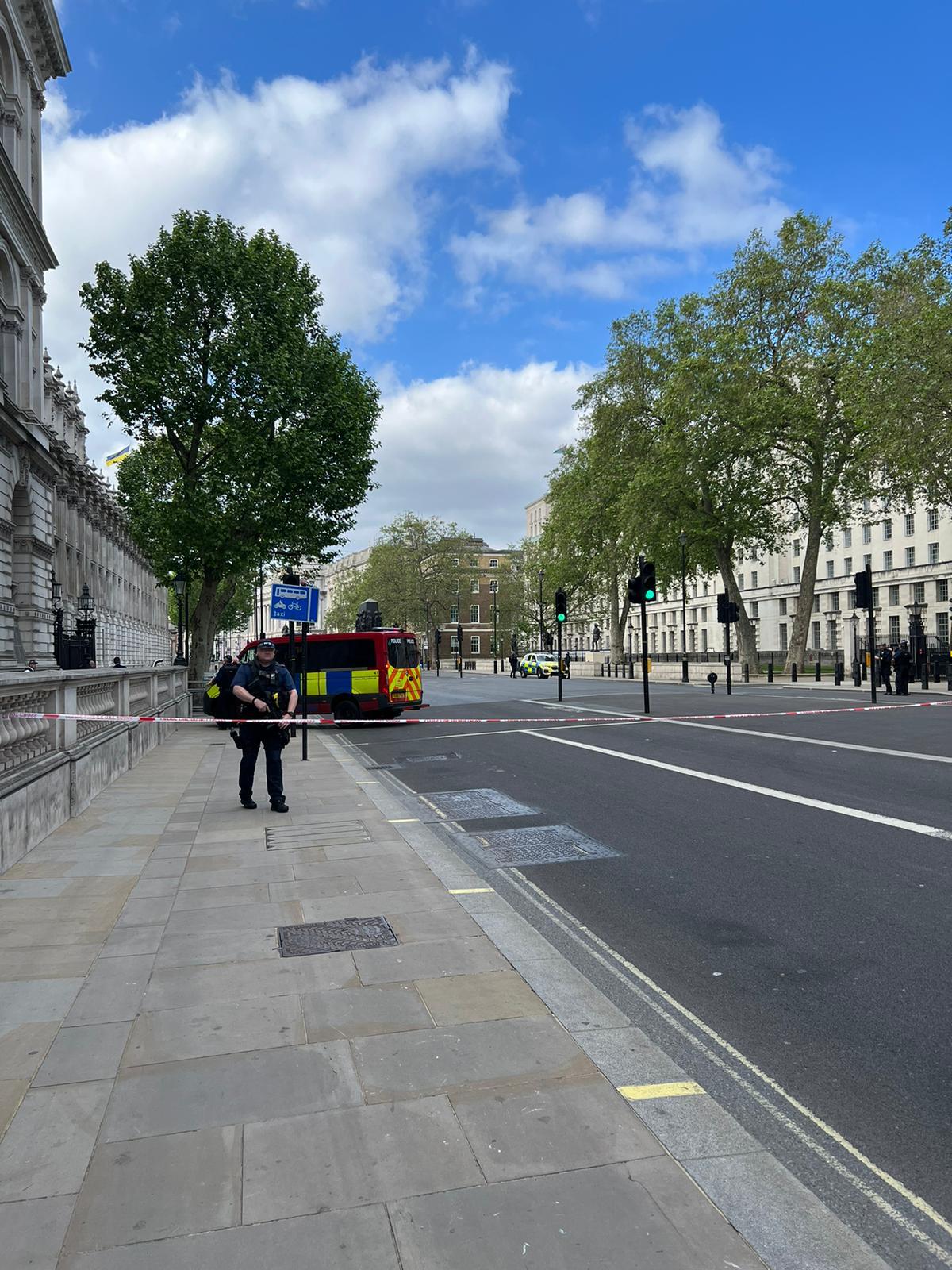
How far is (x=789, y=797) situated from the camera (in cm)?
943

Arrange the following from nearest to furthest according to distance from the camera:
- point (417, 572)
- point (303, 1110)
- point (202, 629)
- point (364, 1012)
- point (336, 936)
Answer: point (303, 1110) < point (364, 1012) < point (336, 936) < point (202, 629) < point (417, 572)

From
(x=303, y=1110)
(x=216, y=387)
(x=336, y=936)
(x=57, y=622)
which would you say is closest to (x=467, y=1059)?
(x=303, y=1110)

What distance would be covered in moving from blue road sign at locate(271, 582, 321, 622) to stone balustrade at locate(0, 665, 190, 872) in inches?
96.0

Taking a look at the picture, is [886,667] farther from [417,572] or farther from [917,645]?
[417,572]

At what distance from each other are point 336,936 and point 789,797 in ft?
19.1

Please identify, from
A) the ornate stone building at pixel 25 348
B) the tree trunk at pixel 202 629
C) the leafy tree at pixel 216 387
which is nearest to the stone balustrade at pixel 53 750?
the ornate stone building at pixel 25 348

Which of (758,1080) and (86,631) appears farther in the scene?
(86,631)

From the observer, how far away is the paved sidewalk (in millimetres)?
2441

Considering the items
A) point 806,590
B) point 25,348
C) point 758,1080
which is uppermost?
point 25,348

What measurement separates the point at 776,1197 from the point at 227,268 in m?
29.9

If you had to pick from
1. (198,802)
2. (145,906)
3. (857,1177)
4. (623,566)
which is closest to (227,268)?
(198,802)

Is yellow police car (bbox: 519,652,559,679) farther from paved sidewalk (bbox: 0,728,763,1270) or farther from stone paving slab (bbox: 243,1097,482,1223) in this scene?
stone paving slab (bbox: 243,1097,482,1223)

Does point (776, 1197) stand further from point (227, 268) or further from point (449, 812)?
point (227, 268)

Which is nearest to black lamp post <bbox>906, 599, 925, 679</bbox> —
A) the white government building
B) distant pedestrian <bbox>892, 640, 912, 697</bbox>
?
distant pedestrian <bbox>892, 640, 912, 697</bbox>
